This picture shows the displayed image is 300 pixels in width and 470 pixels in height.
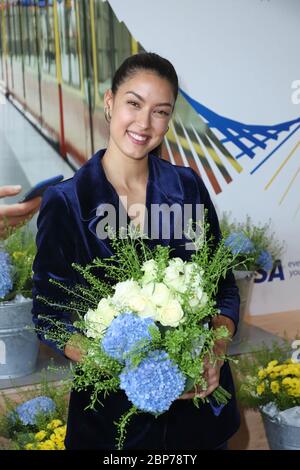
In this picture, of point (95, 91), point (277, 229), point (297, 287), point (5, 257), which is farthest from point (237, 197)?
point (5, 257)

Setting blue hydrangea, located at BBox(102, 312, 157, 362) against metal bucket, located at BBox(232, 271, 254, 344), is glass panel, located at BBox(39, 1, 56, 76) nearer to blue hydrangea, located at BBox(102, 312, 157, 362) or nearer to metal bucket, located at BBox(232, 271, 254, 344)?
metal bucket, located at BBox(232, 271, 254, 344)

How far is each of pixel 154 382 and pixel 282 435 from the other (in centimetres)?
132

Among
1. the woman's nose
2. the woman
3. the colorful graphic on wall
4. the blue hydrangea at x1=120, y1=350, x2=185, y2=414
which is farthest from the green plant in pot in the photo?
the blue hydrangea at x1=120, y1=350, x2=185, y2=414

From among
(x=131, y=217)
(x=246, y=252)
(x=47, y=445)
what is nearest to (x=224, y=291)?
(x=131, y=217)

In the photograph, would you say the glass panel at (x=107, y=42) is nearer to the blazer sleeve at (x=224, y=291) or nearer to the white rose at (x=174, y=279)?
the blazer sleeve at (x=224, y=291)

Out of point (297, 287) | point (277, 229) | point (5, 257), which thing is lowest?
point (297, 287)

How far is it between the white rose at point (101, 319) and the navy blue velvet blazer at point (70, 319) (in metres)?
0.12

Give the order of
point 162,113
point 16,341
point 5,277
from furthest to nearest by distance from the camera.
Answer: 1. point 16,341
2. point 5,277
3. point 162,113

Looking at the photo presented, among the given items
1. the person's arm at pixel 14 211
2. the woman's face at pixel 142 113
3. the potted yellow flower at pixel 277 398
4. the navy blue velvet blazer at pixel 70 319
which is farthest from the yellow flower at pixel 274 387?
the woman's face at pixel 142 113

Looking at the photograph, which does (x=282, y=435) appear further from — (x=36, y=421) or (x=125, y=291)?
(x=125, y=291)

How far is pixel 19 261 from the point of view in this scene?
246 centimetres

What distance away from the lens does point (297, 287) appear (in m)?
3.65
